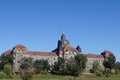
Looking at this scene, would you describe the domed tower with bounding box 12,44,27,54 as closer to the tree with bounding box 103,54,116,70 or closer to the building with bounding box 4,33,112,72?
the building with bounding box 4,33,112,72

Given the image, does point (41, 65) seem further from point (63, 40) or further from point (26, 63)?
point (63, 40)

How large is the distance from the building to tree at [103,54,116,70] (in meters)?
7.49

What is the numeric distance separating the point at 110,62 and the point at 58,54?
72.8 feet

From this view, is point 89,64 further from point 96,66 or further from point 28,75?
point 28,75

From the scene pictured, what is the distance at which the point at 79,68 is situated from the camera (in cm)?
12519

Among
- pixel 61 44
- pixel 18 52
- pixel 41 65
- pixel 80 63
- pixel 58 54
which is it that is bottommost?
pixel 41 65

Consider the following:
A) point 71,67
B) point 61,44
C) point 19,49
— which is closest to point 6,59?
point 19,49

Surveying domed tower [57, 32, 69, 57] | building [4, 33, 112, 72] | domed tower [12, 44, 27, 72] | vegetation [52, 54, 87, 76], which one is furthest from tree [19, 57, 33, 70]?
domed tower [57, 32, 69, 57]

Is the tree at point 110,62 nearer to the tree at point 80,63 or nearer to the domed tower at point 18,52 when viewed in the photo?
the tree at point 80,63

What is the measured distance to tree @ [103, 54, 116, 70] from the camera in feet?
478

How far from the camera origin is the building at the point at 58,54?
479 ft

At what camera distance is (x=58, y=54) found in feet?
507

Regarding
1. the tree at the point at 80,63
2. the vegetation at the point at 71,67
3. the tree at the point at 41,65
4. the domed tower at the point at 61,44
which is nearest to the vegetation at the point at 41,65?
the tree at the point at 41,65

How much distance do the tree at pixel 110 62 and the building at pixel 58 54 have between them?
7490 millimetres
